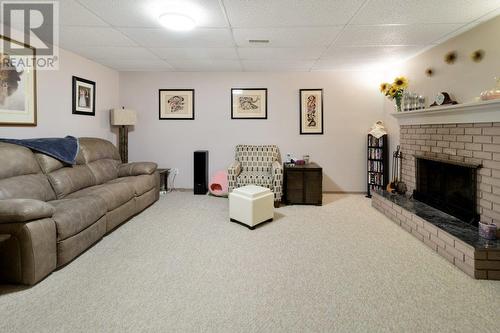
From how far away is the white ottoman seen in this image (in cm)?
323

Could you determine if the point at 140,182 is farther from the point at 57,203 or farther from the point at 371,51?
the point at 371,51

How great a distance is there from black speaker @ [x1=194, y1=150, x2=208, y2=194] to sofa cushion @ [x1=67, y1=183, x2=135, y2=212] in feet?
5.23

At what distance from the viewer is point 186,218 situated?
3680 mm

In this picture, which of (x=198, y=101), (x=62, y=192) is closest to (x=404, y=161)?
(x=198, y=101)

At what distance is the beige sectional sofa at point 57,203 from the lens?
78.2 inches

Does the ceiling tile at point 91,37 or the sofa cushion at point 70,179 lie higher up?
the ceiling tile at point 91,37

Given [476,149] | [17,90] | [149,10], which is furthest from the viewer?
[17,90]

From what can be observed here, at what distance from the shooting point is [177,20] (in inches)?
101

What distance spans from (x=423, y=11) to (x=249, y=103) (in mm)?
3103

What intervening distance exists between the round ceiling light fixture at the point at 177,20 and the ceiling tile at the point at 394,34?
5.53ft

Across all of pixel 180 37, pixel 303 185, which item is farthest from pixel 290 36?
pixel 303 185

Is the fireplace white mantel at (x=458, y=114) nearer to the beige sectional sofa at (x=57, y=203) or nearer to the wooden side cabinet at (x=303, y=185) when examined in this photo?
the wooden side cabinet at (x=303, y=185)

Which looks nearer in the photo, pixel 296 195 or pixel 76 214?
pixel 76 214

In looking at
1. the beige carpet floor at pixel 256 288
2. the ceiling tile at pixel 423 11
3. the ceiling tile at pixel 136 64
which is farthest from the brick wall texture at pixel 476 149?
the ceiling tile at pixel 136 64
